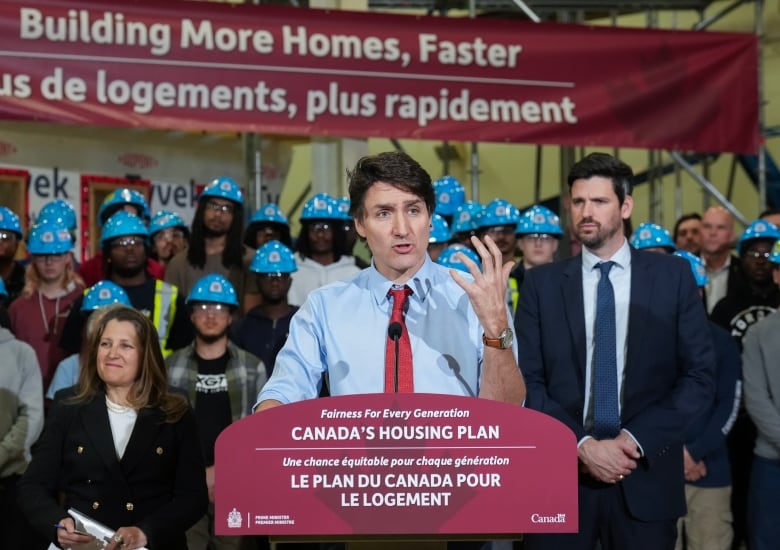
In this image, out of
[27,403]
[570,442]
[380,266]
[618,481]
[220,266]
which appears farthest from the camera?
[220,266]

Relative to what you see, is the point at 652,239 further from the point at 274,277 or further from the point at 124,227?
the point at 124,227

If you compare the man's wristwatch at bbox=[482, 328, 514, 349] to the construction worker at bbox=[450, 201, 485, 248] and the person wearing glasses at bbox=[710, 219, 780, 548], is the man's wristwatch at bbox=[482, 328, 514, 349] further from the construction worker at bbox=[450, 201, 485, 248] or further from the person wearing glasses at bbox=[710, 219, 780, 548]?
the construction worker at bbox=[450, 201, 485, 248]

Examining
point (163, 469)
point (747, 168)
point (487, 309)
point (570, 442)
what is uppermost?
point (747, 168)

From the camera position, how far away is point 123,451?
451 cm

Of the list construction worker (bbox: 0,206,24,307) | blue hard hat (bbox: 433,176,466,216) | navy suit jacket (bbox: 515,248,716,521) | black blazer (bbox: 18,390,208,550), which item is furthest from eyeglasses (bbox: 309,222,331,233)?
navy suit jacket (bbox: 515,248,716,521)

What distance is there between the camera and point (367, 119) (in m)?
8.69

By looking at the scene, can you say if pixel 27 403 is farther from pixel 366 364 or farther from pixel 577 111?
pixel 577 111

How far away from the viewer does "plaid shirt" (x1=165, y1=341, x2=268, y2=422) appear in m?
6.21

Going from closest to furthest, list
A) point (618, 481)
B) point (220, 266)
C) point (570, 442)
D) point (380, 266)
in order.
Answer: point (570, 442) < point (380, 266) < point (618, 481) < point (220, 266)

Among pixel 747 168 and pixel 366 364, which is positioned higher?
pixel 747 168

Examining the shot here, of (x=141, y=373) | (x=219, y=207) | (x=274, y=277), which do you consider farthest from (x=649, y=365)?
(x=219, y=207)

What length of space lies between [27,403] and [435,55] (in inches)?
159

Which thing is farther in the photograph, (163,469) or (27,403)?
(27,403)

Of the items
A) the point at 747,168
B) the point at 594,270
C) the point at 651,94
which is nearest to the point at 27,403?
the point at 594,270
